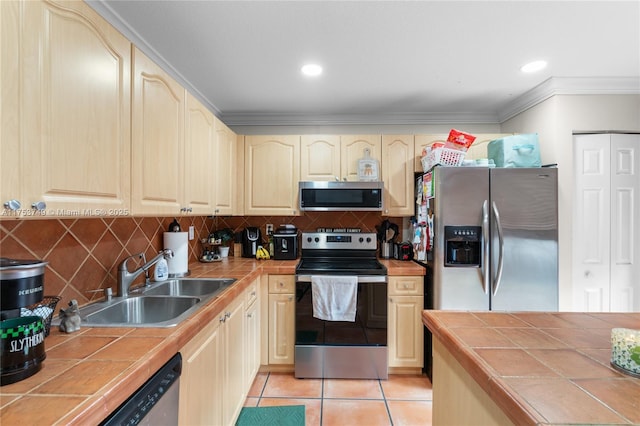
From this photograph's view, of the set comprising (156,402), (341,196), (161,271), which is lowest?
(156,402)

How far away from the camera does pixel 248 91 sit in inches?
95.3

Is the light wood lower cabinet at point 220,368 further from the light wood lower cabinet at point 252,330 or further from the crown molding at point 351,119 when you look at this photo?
the crown molding at point 351,119

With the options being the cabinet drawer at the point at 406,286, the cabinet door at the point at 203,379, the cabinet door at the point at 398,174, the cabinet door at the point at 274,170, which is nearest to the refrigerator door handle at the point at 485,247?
the cabinet drawer at the point at 406,286

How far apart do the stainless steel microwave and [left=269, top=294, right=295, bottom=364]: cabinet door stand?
82 cm

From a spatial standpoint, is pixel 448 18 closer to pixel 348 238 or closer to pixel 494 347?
pixel 494 347

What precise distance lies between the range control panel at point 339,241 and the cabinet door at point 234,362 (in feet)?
3.23

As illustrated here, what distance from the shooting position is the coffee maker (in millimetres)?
2777

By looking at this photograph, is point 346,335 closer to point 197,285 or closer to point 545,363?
point 197,285

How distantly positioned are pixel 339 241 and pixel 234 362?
1357mm

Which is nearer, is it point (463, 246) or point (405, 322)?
point (463, 246)

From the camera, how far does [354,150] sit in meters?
2.70

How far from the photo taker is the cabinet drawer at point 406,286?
233cm

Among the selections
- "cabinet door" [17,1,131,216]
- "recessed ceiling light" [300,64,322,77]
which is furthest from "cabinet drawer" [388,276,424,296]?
"cabinet door" [17,1,131,216]

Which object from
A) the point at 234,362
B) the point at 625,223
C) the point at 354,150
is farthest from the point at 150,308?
the point at 625,223
